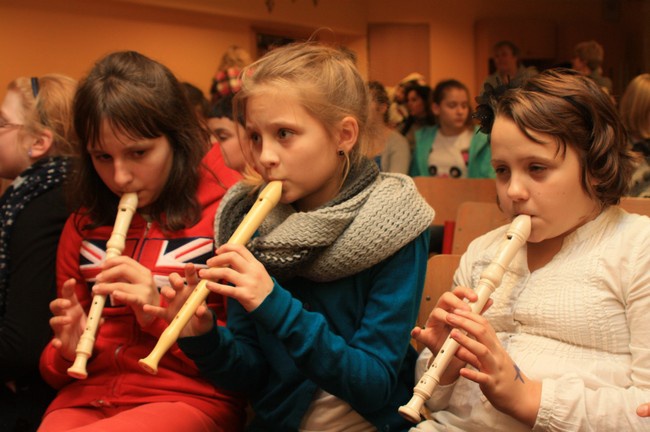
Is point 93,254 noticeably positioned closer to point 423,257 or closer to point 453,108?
point 423,257

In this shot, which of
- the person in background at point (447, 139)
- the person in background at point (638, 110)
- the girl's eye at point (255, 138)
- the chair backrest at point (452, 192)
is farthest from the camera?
the person in background at point (447, 139)

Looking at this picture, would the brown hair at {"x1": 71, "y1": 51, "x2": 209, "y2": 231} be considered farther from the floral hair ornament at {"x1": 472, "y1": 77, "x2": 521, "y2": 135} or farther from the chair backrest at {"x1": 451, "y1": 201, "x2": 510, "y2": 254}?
the chair backrest at {"x1": 451, "y1": 201, "x2": 510, "y2": 254}

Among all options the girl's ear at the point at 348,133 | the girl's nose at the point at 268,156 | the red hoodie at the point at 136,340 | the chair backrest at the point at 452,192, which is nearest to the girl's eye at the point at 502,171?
the girl's ear at the point at 348,133

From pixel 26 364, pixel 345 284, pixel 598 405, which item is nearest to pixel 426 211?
pixel 345 284

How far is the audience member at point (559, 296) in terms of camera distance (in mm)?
1074

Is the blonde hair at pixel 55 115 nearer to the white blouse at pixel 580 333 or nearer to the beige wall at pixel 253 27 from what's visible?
the beige wall at pixel 253 27

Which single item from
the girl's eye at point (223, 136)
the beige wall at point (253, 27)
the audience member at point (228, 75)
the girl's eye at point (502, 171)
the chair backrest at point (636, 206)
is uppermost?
the beige wall at point (253, 27)

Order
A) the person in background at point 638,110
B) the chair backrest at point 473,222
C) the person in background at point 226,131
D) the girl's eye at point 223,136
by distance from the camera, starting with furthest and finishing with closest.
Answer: the person in background at point 638,110, the girl's eye at point 223,136, the person in background at point 226,131, the chair backrest at point 473,222

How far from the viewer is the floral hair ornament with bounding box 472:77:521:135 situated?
1264 millimetres

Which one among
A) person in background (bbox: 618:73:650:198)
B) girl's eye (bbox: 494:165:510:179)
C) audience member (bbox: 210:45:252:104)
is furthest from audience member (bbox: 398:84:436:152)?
girl's eye (bbox: 494:165:510:179)

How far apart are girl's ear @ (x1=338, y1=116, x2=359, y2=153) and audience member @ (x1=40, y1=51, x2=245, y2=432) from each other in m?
0.37

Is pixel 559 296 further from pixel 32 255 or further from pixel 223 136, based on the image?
pixel 223 136

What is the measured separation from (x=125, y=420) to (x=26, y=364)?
16.9 inches

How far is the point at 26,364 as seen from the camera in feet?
5.16
